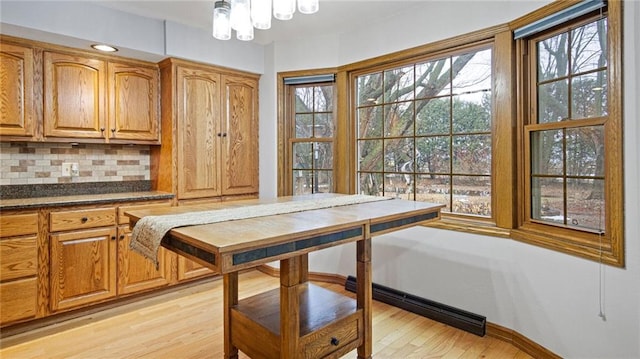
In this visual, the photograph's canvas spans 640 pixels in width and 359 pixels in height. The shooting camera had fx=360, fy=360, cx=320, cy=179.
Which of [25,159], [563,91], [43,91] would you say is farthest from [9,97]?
[563,91]

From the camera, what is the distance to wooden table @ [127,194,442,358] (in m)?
1.30

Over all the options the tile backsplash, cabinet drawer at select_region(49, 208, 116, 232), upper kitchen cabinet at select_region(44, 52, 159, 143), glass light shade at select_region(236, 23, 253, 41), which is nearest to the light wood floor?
cabinet drawer at select_region(49, 208, 116, 232)

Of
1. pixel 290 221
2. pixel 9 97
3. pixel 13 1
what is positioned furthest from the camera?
pixel 9 97

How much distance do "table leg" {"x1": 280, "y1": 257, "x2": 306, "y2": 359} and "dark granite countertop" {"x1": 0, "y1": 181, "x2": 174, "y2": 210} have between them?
1956 millimetres

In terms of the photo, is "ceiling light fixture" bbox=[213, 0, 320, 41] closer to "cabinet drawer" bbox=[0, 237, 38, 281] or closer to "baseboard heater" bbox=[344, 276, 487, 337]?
"cabinet drawer" bbox=[0, 237, 38, 281]

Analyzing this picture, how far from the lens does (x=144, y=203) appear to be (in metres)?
3.05

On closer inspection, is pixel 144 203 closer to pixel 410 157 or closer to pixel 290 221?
pixel 290 221

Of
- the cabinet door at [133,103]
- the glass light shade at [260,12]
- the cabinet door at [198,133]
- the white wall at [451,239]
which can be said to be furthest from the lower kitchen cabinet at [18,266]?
the glass light shade at [260,12]

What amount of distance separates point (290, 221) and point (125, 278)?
2.05 m

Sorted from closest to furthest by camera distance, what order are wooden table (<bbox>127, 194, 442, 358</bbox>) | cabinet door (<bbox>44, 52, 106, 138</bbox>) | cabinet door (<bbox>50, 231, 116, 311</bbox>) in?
wooden table (<bbox>127, 194, 442, 358</bbox>) < cabinet door (<bbox>50, 231, 116, 311</bbox>) < cabinet door (<bbox>44, 52, 106, 138</bbox>)

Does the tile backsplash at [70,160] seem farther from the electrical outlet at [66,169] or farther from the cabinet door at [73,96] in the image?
→ the cabinet door at [73,96]

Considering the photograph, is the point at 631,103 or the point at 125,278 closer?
the point at 631,103

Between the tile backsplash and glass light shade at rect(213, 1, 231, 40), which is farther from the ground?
glass light shade at rect(213, 1, 231, 40)

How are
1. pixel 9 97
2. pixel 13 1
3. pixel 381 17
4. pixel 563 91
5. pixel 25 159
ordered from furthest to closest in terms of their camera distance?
pixel 381 17, pixel 25 159, pixel 9 97, pixel 13 1, pixel 563 91
